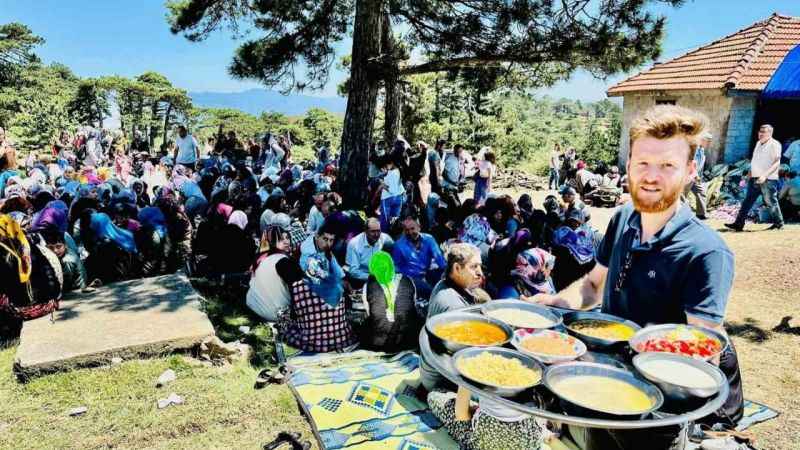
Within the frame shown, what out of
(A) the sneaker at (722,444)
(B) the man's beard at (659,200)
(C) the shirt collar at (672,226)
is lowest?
(A) the sneaker at (722,444)

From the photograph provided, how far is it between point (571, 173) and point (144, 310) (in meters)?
13.2

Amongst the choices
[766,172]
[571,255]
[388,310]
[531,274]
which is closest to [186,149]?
[388,310]

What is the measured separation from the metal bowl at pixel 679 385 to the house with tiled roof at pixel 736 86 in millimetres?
13534

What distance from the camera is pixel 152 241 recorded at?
646 centimetres

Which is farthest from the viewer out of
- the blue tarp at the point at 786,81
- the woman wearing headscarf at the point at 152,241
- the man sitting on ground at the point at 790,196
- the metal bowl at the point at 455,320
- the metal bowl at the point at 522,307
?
the blue tarp at the point at 786,81

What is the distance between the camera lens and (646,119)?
1.91m

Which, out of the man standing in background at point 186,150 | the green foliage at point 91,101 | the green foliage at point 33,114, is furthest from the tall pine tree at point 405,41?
the green foliage at point 91,101

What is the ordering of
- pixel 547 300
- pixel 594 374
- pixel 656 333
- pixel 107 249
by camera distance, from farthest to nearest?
pixel 107 249, pixel 547 300, pixel 656 333, pixel 594 374

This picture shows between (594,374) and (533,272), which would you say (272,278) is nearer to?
(533,272)

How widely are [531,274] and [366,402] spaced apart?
1.90 meters

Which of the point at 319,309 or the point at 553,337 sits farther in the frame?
the point at 319,309

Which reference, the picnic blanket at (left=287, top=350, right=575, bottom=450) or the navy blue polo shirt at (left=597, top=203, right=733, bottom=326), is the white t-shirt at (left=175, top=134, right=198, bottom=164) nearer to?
the picnic blanket at (left=287, top=350, right=575, bottom=450)

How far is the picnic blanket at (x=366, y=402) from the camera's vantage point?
3445mm

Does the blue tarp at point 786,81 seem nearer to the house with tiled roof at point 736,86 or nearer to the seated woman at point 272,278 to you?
the house with tiled roof at point 736,86
